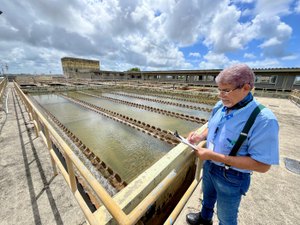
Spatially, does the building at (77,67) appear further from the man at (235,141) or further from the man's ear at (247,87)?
the man's ear at (247,87)

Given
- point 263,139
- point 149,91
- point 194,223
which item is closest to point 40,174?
point 194,223

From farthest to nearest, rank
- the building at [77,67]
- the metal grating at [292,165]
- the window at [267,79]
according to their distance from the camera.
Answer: the building at [77,67] < the window at [267,79] < the metal grating at [292,165]

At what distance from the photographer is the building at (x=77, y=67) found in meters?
52.7

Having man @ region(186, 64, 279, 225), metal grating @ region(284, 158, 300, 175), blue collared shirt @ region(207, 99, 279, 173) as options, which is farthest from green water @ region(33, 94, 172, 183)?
metal grating @ region(284, 158, 300, 175)

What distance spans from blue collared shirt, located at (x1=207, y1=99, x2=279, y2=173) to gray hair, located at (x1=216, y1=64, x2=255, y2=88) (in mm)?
183

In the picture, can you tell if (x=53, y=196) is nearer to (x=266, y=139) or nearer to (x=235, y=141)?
(x=235, y=141)

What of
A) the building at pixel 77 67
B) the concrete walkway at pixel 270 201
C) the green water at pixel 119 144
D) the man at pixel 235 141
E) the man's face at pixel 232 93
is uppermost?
the building at pixel 77 67

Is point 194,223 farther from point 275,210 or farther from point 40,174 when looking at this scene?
point 40,174

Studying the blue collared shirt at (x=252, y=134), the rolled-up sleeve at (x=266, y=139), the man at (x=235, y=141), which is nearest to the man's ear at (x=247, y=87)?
the man at (x=235, y=141)

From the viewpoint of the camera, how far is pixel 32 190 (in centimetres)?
198

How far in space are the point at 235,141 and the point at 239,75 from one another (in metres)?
0.51

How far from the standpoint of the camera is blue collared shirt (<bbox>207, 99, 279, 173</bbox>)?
3.18 ft

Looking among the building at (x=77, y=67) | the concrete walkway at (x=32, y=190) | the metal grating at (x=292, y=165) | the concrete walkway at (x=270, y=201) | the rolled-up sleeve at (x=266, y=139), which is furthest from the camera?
the building at (x=77, y=67)

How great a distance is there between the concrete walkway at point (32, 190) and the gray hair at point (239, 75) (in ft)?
6.90
